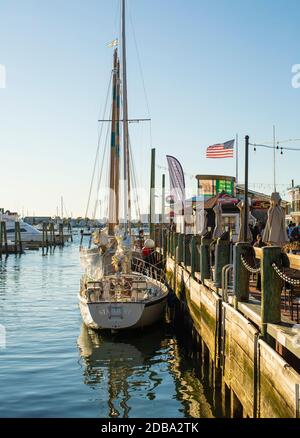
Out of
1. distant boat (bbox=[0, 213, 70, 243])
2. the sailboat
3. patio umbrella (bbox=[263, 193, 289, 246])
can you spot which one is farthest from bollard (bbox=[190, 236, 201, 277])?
distant boat (bbox=[0, 213, 70, 243])

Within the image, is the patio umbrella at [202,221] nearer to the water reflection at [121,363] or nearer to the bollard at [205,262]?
the water reflection at [121,363]

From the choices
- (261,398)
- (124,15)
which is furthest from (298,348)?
(124,15)

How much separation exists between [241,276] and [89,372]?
5.34 meters

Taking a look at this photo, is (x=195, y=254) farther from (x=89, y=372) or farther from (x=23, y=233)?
(x=23, y=233)

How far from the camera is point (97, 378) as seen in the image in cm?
1423

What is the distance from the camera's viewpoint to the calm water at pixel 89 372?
1200 centimetres

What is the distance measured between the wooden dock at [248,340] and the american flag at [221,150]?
57.6ft

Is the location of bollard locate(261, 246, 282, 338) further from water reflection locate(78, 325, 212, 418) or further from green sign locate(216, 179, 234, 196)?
green sign locate(216, 179, 234, 196)

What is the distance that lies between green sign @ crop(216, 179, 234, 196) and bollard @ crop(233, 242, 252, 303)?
2368cm

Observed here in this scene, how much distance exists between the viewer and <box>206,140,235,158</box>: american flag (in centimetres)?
3406

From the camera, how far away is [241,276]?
11727 mm
